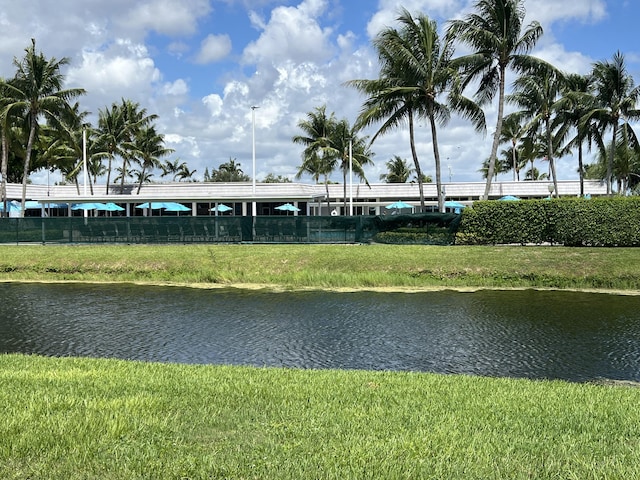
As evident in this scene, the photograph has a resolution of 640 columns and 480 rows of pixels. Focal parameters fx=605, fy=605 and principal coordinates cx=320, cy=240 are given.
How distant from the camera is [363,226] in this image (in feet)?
95.9

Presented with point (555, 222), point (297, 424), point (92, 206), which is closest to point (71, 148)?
point (92, 206)

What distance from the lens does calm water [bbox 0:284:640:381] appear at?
9.95m

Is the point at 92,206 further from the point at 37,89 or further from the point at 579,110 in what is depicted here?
the point at 579,110

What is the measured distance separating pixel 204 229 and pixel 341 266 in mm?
9791

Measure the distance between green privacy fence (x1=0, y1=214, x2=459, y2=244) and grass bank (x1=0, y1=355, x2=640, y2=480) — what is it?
21728 mm

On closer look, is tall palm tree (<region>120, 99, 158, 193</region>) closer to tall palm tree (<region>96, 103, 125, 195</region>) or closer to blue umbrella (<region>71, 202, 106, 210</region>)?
tall palm tree (<region>96, 103, 125, 195</region>)

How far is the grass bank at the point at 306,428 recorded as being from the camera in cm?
419

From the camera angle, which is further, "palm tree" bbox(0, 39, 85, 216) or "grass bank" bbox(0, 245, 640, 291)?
"palm tree" bbox(0, 39, 85, 216)

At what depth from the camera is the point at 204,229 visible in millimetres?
29672

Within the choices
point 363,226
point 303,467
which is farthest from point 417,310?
point 363,226

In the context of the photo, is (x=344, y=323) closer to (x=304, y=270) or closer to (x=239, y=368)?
(x=239, y=368)

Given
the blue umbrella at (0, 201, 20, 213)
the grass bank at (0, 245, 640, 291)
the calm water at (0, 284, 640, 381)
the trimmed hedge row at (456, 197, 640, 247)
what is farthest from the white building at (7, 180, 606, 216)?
the calm water at (0, 284, 640, 381)

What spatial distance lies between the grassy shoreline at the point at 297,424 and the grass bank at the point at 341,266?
1300 centimetres

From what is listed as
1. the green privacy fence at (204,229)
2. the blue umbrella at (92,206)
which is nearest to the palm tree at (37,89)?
the blue umbrella at (92,206)
